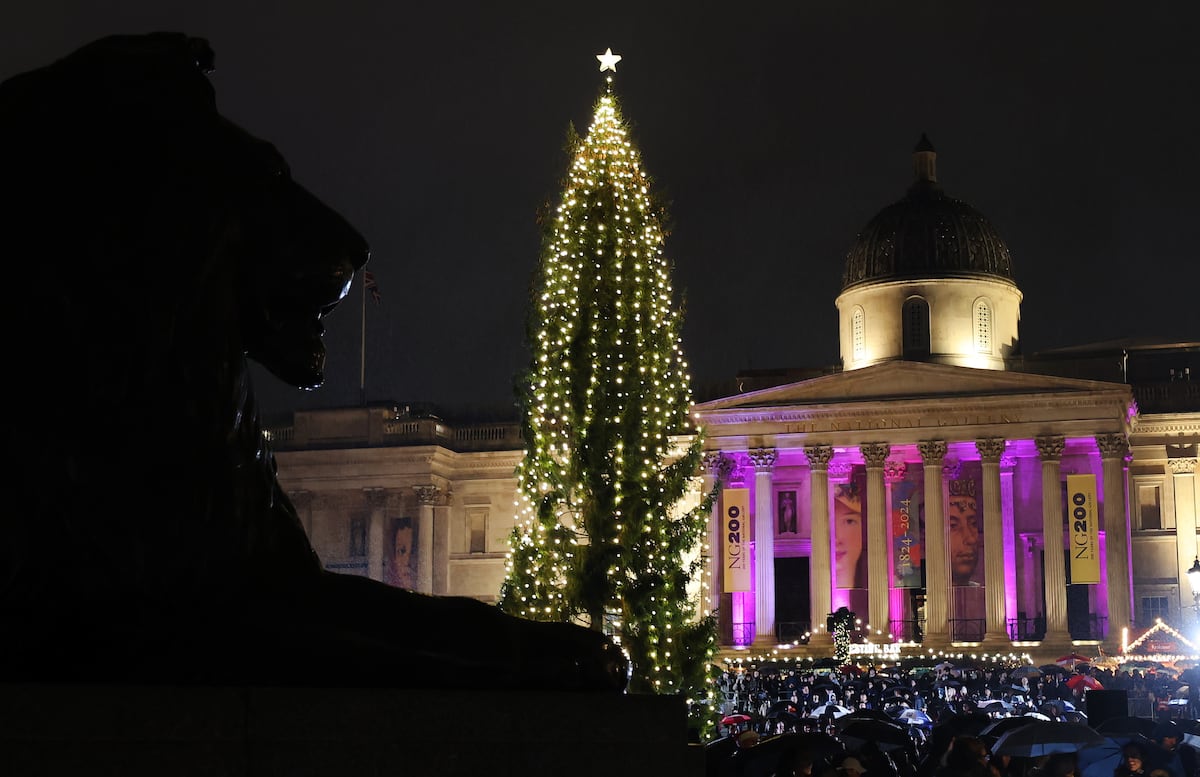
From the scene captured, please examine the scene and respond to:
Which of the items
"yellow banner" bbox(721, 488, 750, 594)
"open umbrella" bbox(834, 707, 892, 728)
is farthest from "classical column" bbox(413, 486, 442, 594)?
"open umbrella" bbox(834, 707, 892, 728)

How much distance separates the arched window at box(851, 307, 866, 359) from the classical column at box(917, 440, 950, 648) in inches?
386

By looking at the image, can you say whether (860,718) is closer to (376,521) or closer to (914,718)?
(914,718)

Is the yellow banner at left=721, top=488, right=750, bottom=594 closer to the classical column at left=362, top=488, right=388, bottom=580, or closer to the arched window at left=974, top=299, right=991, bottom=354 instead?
the arched window at left=974, top=299, right=991, bottom=354

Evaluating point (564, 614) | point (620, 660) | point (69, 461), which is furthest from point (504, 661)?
point (564, 614)

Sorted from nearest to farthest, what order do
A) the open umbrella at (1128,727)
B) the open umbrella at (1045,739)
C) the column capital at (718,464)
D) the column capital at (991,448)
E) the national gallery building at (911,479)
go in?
the open umbrella at (1045,739) → the open umbrella at (1128,727) → the national gallery building at (911,479) → the column capital at (991,448) → the column capital at (718,464)

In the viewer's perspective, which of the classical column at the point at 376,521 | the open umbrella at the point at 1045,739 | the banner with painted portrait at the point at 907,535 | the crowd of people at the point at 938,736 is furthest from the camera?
the classical column at the point at 376,521

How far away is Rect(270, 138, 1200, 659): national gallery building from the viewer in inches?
2090

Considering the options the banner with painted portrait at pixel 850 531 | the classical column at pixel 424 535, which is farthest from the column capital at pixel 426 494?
the banner with painted portrait at pixel 850 531

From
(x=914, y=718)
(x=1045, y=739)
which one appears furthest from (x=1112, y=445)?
(x=1045, y=739)

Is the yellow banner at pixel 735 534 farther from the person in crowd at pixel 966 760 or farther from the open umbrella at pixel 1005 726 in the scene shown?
the person in crowd at pixel 966 760

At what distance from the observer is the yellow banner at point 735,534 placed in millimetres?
51438

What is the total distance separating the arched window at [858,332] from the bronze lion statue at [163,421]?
6010cm

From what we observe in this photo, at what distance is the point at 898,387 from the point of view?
181 feet

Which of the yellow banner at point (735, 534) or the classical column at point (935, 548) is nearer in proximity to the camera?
the yellow banner at point (735, 534)
